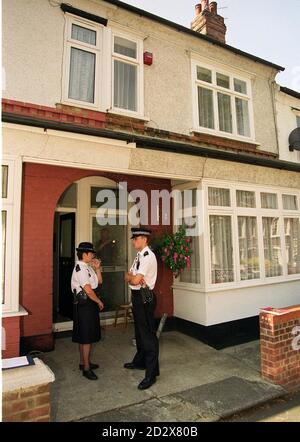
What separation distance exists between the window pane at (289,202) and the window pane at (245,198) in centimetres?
111

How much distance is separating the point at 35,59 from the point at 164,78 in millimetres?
2734

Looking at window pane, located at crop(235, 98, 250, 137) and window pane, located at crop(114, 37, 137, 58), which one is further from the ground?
window pane, located at crop(114, 37, 137, 58)

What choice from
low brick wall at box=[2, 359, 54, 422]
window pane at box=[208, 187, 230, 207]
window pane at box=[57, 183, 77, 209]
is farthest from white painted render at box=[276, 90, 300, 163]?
low brick wall at box=[2, 359, 54, 422]

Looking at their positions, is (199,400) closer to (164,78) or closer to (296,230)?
(296,230)

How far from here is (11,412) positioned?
223 cm

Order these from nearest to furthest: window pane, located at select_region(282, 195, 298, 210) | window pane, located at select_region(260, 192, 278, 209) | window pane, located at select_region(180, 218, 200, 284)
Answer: window pane, located at select_region(180, 218, 200, 284) < window pane, located at select_region(260, 192, 278, 209) < window pane, located at select_region(282, 195, 298, 210)

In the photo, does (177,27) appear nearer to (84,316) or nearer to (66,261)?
(66,261)

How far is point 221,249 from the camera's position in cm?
619

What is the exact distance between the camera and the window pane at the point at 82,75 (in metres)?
5.78

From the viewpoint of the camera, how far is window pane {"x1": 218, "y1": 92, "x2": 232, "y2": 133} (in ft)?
24.9

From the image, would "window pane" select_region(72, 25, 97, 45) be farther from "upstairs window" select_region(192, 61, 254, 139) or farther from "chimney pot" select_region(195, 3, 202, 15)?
"chimney pot" select_region(195, 3, 202, 15)

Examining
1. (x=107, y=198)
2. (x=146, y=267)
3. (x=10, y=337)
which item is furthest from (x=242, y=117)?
(x=10, y=337)

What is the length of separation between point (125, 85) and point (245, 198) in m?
3.48

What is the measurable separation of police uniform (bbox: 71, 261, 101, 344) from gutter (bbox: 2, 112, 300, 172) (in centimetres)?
182
